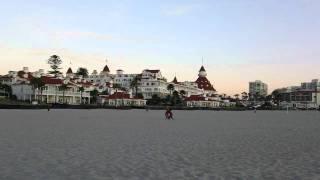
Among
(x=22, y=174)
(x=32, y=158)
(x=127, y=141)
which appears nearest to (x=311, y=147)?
(x=127, y=141)

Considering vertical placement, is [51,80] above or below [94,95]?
above

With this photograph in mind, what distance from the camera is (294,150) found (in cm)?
1880

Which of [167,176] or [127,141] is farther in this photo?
[127,141]

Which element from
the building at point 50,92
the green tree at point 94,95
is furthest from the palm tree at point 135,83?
the building at point 50,92

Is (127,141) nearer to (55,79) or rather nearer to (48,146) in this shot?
(48,146)

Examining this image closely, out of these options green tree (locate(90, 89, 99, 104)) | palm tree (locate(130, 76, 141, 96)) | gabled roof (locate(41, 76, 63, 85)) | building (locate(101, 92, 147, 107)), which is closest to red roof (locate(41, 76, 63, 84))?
gabled roof (locate(41, 76, 63, 85))

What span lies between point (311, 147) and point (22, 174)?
1291 cm

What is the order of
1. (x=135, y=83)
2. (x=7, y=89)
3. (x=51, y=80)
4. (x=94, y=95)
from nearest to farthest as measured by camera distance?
(x=51, y=80) < (x=7, y=89) < (x=94, y=95) < (x=135, y=83)

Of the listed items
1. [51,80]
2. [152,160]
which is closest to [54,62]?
[51,80]

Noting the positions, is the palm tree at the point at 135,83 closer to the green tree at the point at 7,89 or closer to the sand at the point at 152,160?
the green tree at the point at 7,89

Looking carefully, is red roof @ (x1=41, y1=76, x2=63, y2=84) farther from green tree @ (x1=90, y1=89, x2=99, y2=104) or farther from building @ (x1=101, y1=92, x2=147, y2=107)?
building @ (x1=101, y1=92, x2=147, y2=107)

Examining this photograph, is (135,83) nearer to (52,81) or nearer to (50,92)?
(50,92)

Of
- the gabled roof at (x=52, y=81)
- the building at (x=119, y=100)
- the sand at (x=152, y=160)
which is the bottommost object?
the sand at (x=152, y=160)

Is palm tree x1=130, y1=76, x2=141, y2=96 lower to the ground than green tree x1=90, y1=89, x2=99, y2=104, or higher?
higher
